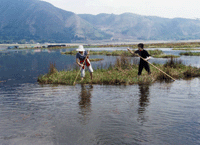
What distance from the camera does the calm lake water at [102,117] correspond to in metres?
6.55

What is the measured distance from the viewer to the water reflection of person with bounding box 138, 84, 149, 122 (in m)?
8.53

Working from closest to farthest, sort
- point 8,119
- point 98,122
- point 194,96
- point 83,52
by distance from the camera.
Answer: point 98,122 → point 8,119 → point 194,96 → point 83,52

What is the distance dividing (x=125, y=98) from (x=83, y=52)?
5040 mm

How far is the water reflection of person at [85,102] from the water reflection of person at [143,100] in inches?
79.1

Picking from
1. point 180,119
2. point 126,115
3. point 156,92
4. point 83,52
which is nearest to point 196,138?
point 180,119

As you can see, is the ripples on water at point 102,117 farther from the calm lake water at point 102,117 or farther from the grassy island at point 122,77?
the grassy island at point 122,77

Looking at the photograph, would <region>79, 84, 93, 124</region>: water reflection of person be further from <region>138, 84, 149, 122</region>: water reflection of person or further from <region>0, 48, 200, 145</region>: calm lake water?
<region>138, 84, 149, 122</region>: water reflection of person

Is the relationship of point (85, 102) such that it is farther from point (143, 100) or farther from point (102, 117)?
point (143, 100)

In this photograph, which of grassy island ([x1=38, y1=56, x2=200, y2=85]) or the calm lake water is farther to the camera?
grassy island ([x1=38, y1=56, x2=200, y2=85])

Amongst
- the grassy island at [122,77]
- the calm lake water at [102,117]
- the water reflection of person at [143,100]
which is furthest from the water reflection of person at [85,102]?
the water reflection of person at [143,100]

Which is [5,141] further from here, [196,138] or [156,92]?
[156,92]

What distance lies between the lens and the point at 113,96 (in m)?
11.8

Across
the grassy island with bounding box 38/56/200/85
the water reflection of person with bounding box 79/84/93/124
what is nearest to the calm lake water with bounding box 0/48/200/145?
the water reflection of person with bounding box 79/84/93/124

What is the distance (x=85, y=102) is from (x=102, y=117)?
243 centimetres
